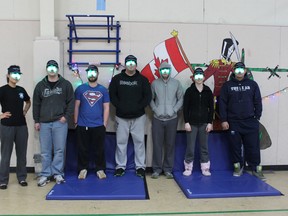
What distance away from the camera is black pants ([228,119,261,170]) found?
4.36 meters

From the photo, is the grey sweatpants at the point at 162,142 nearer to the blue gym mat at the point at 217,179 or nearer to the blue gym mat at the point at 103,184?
the blue gym mat at the point at 217,179

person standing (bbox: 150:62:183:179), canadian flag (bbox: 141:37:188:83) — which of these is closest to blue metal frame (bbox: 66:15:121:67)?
canadian flag (bbox: 141:37:188:83)

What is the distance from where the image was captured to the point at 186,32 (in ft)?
15.5

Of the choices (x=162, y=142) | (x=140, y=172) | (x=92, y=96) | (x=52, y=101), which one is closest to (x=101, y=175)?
(x=140, y=172)

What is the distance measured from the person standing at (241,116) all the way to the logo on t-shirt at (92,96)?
69.2 inches

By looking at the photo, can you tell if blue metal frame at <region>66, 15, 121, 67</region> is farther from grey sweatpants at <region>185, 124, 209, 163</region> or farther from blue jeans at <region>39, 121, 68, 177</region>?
grey sweatpants at <region>185, 124, 209, 163</region>

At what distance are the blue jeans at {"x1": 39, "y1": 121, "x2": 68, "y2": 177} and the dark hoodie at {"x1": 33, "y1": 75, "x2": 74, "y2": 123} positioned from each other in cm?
11

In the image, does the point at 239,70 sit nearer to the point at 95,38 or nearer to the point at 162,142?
the point at 162,142

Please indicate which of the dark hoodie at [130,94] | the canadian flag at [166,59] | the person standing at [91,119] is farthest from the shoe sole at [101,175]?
the canadian flag at [166,59]

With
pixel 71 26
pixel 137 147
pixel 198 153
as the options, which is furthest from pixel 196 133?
pixel 71 26

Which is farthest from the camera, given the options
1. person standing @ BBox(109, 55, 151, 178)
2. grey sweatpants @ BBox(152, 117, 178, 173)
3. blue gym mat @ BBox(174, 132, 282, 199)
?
grey sweatpants @ BBox(152, 117, 178, 173)

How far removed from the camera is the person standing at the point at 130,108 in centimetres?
432

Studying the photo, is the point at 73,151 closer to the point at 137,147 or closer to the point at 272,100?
the point at 137,147

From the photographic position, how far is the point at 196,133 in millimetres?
4477
